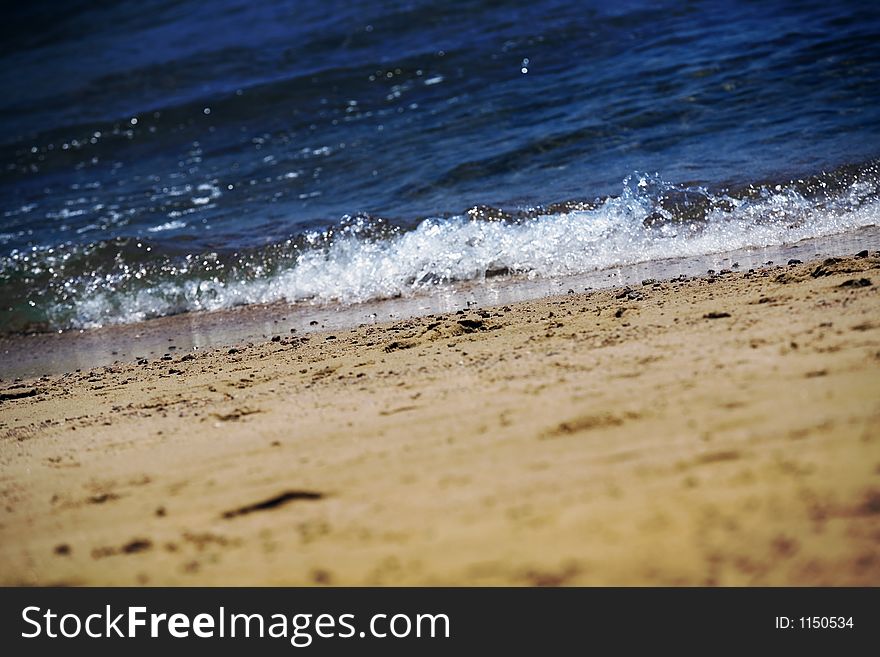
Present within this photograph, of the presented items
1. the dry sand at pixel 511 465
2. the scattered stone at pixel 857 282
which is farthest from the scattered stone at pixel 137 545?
the scattered stone at pixel 857 282

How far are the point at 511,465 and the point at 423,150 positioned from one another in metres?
6.60

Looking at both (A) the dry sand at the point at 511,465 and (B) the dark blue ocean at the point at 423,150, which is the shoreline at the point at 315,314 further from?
(A) the dry sand at the point at 511,465

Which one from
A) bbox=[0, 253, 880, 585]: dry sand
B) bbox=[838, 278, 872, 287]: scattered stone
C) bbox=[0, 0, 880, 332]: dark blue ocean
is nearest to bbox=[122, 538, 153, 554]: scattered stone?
bbox=[0, 253, 880, 585]: dry sand

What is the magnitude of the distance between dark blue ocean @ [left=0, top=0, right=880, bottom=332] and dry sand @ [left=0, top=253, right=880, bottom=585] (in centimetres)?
230

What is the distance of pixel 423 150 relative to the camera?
8625 mm

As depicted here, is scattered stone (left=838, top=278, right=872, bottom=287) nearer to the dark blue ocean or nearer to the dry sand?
the dry sand

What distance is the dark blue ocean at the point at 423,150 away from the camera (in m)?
6.14

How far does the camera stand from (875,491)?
2.09m

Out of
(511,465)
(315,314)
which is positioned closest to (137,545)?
(511,465)

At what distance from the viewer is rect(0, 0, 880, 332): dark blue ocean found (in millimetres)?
6145

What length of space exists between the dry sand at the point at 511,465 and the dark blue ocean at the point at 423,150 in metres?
2.30

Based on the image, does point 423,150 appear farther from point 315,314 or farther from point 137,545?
point 137,545
